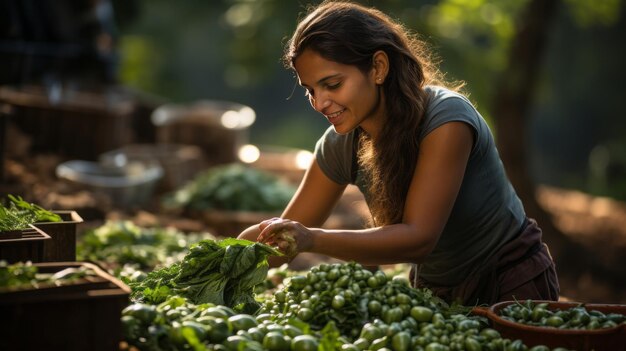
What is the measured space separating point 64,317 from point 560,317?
155 centimetres

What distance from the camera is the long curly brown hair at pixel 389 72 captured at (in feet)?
10.6

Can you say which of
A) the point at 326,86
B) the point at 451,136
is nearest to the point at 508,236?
the point at 451,136

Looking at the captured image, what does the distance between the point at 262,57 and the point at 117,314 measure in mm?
12517

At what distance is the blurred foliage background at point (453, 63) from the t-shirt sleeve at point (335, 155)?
27 cm

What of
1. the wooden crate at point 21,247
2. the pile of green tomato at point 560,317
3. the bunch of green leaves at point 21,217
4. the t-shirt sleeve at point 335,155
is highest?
the t-shirt sleeve at point 335,155


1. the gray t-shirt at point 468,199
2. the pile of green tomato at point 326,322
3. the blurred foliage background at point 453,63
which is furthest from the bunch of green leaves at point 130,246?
the pile of green tomato at point 326,322

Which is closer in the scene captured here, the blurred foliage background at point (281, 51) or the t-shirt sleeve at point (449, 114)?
the t-shirt sleeve at point (449, 114)

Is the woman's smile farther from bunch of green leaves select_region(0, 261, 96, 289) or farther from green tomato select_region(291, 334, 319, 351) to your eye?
bunch of green leaves select_region(0, 261, 96, 289)

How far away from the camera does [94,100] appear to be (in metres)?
10.8

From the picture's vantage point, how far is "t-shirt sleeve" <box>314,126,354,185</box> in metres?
3.65

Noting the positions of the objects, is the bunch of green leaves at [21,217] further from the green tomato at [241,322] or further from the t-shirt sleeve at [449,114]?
the t-shirt sleeve at [449,114]

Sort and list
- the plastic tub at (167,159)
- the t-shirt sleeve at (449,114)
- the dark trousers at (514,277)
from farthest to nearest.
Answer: the plastic tub at (167,159) < the dark trousers at (514,277) < the t-shirt sleeve at (449,114)

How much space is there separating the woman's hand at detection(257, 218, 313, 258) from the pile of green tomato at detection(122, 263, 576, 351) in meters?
0.09

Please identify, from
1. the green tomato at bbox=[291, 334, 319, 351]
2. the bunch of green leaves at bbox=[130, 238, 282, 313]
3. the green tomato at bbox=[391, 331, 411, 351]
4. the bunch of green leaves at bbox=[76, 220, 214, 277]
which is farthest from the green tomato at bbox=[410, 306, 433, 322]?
the bunch of green leaves at bbox=[76, 220, 214, 277]
